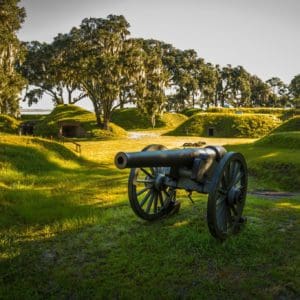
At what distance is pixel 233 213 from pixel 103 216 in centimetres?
378

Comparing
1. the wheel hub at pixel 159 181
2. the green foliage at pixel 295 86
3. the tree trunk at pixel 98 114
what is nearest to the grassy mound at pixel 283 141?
the wheel hub at pixel 159 181

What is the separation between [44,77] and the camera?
63062mm

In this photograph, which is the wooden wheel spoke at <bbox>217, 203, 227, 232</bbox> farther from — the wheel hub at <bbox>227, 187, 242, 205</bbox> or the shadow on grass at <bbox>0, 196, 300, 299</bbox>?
the shadow on grass at <bbox>0, 196, 300, 299</bbox>

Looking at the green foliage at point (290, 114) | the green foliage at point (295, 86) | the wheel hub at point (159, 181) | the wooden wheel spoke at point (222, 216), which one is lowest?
the wooden wheel spoke at point (222, 216)

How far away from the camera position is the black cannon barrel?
6.22 meters

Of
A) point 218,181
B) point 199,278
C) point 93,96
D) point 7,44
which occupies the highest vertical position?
point 7,44

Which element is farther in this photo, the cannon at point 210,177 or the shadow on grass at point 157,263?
the cannon at point 210,177

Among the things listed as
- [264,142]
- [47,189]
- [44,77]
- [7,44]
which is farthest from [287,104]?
[47,189]

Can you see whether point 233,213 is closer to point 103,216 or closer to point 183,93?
point 103,216

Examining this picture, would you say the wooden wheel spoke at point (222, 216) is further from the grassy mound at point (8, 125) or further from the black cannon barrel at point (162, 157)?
the grassy mound at point (8, 125)

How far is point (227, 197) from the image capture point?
7.57 metres

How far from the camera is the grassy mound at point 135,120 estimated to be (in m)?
59.4

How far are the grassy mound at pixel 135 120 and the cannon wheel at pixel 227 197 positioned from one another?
5058 centimetres

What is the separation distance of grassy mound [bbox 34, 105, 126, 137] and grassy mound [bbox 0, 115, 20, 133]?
10.5ft
